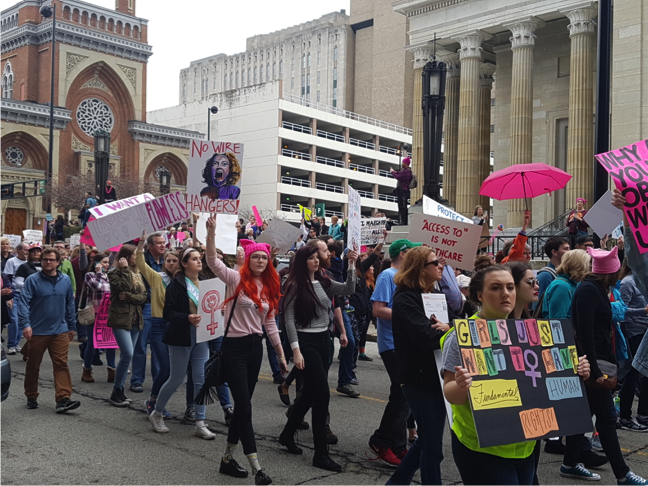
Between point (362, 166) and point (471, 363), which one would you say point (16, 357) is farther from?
point (362, 166)

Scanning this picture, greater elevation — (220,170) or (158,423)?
(220,170)

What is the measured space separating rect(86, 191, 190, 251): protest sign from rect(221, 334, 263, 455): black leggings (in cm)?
360

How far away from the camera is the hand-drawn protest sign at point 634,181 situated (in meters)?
4.69

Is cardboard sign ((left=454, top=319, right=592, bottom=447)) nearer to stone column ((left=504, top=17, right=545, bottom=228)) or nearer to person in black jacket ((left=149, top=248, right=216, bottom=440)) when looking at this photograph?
person in black jacket ((left=149, top=248, right=216, bottom=440))

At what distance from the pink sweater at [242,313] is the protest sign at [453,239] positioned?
2149 millimetres

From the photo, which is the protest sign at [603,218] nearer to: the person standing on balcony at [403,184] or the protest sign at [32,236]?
the person standing on balcony at [403,184]

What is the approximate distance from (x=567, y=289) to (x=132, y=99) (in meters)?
64.3

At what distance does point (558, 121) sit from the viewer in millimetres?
31234

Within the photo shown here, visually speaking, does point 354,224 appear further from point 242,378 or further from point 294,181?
point 294,181

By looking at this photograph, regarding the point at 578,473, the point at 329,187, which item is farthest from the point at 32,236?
the point at 329,187

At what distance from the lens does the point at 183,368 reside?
24.3ft

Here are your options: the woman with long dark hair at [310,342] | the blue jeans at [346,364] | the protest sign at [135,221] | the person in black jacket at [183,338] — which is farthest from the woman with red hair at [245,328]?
the protest sign at [135,221]

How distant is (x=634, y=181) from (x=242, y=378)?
3.31m

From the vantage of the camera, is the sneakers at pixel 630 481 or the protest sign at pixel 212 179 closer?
the sneakers at pixel 630 481
